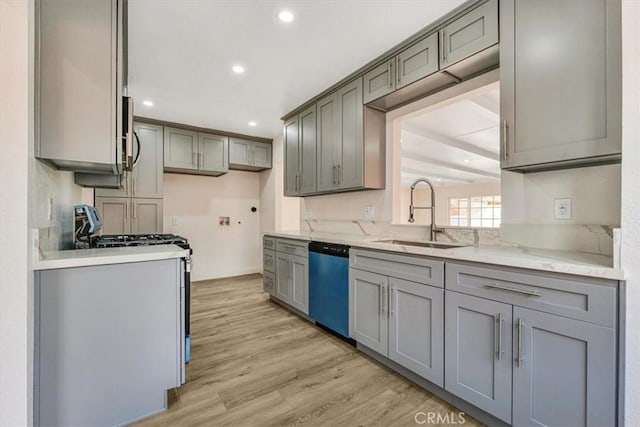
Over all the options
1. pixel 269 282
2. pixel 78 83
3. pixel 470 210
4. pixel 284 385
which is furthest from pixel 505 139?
pixel 470 210

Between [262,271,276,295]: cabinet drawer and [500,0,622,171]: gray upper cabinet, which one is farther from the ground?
[500,0,622,171]: gray upper cabinet

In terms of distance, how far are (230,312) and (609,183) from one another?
3.40m

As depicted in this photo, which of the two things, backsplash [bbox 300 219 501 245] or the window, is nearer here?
backsplash [bbox 300 219 501 245]

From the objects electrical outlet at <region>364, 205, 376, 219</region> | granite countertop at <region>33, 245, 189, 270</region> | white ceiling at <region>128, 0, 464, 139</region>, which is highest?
white ceiling at <region>128, 0, 464, 139</region>

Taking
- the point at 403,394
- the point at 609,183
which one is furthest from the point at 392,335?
the point at 609,183

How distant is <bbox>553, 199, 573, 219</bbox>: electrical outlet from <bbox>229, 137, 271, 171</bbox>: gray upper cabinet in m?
4.13

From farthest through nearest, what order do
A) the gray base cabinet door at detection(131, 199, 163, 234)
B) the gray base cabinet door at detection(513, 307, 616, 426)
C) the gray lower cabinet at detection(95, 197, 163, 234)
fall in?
1. the gray base cabinet door at detection(131, 199, 163, 234)
2. the gray lower cabinet at detection(95, 197, 163, 234)
3. the gray base cabinet door at detection(513, 307, 616, 426)

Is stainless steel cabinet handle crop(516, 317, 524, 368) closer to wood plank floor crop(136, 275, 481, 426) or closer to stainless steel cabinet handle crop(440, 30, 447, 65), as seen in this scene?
wood plank floor crop(136, 275, 481, 426)

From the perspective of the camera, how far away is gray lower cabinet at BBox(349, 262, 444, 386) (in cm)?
171

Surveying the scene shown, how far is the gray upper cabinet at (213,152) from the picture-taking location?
14.4ft

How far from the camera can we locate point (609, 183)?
1471mm

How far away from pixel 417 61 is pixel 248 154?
3326 millimetres

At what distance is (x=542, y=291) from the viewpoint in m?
1.27

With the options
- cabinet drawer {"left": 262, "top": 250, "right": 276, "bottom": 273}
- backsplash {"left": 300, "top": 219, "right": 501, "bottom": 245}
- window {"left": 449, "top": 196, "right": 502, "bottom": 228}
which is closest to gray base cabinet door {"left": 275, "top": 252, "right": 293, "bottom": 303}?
cabinet drawer {"left": 262, "top": 250, "right": 276, "bottom": 273}
